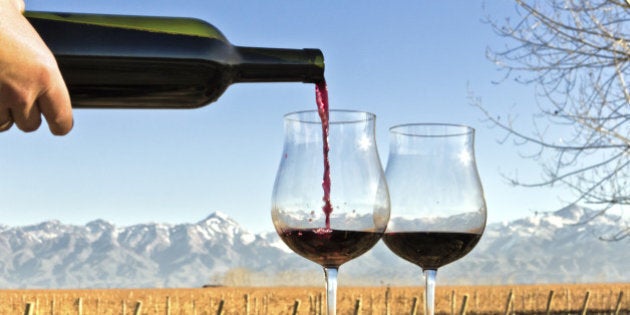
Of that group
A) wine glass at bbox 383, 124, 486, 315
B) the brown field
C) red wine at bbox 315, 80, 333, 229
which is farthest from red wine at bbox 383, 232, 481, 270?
the brown field

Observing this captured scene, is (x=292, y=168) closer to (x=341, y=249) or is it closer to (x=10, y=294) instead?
(x=341, y=249)

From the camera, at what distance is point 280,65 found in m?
1.66

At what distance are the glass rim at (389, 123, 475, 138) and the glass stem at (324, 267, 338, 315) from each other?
33 cm

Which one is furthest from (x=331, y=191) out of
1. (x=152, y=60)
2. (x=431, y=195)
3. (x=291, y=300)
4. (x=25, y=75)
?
(x=291, y=300)

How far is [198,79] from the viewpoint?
170 cm

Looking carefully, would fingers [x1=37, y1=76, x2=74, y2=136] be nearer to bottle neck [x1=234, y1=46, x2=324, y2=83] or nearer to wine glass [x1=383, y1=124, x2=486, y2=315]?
bottle neck [x1=234, y1=46, x2=324, y2=83]

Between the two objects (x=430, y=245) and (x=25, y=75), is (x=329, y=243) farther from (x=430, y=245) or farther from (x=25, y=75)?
(x=25, y=75)

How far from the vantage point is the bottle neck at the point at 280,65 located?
5.41ft

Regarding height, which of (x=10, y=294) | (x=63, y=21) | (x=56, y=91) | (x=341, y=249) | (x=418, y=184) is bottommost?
(x=10, y=294)

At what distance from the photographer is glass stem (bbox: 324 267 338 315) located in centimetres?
145

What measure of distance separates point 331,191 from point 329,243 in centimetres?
11

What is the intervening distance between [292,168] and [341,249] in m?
0.18

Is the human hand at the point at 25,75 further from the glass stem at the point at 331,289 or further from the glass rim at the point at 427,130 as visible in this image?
the glass rim at the point at 427,130

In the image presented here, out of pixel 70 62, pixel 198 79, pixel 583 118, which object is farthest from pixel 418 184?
pixel 583 118
